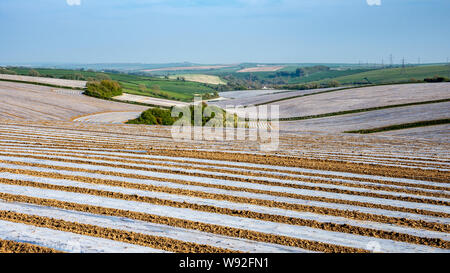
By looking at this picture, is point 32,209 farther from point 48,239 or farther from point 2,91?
point 2,91

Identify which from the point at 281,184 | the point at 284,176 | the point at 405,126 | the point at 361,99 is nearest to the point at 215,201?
the point at 281,184

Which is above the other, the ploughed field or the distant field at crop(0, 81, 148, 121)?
the distant field at crop(0, 81, 148, 121)

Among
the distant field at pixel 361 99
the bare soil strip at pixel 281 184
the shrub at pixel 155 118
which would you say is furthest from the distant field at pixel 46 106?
the bare soil strip at pixel 281 184

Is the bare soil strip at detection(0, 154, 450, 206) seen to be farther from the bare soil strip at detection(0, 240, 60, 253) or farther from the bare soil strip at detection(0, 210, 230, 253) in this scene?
the bare soil strip at detection(0, 240, 60, 253)

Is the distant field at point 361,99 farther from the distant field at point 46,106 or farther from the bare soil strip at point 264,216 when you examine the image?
the bare soil strip at point 264,216

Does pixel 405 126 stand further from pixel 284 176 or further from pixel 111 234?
pixel 111 234

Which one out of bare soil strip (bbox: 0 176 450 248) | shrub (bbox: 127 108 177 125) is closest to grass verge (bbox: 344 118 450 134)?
shrub (bbox: 127 108 177 125)
